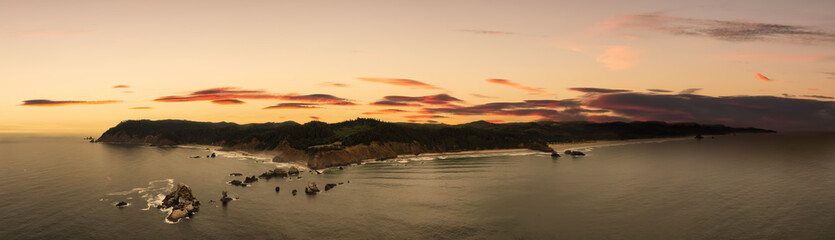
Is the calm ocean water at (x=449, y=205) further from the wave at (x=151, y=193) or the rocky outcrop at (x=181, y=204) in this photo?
the rocky outcrop at (x=181, y=204)

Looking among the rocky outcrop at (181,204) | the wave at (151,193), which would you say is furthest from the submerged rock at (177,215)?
the wave at (151,193)

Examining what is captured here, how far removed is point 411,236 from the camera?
6244 centimetres

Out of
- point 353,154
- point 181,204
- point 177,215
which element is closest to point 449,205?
point 177,215

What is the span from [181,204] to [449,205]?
173 ft

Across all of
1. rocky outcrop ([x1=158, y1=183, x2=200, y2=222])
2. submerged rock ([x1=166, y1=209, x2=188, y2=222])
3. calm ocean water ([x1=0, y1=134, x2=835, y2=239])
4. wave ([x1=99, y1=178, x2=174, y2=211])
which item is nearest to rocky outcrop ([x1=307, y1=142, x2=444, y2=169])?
calm ocean water ([x1=0, y1=134, x2=835, y2=239])

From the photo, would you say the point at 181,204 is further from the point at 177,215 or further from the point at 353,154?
the point at 353,154

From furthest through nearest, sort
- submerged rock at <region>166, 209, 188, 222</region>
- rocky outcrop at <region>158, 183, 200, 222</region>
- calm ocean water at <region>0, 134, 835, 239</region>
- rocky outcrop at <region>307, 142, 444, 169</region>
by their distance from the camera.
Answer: rocky outcrop at <region>307, 142, 444, 169</region> → rocky outcrop at <region>158, 183, 200, 222</region> → submerged rock at <region>166, 209, 188, 222</region> → calm ocean water at <region>0, 134, 835, 239</region>

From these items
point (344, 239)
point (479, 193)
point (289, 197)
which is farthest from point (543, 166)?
point (344, 239)

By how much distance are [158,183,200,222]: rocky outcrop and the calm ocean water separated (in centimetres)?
238

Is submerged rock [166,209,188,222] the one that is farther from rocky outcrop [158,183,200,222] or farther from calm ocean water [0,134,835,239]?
calm ocean water [0,134,835,239]

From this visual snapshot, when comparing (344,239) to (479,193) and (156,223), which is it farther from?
(479,193)

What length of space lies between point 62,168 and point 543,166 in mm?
173129

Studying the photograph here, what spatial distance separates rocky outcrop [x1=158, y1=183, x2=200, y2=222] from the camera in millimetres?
72412

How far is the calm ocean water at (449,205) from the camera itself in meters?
64.2
